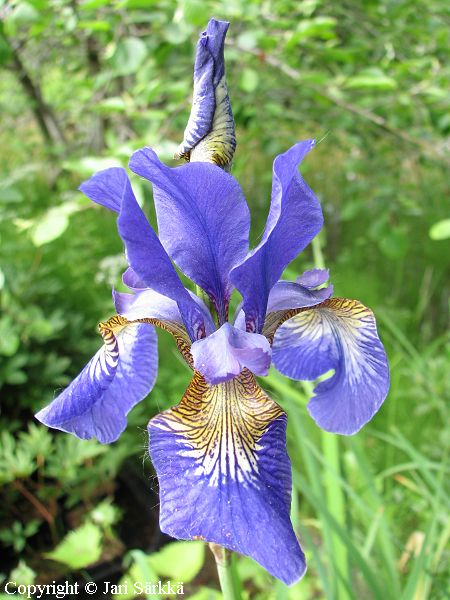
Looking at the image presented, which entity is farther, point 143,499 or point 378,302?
point 378,302

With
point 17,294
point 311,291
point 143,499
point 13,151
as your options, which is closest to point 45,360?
point 17,294

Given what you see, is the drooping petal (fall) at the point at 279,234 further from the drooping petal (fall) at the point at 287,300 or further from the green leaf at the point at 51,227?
the green leaf at the point at 51,227

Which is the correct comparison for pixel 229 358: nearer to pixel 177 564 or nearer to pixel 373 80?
pixel 177 564

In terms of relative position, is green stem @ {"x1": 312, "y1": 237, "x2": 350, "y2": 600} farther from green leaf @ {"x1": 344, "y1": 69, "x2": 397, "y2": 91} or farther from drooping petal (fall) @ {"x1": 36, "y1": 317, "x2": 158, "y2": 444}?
green leaf @ {"x1": 344, "y1": 69, "x2": 397, "y2": 91}

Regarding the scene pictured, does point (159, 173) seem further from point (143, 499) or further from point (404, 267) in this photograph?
point (404, 267)

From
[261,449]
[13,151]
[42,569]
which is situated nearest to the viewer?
[261,449]

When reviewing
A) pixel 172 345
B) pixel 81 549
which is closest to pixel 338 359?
pixel 81 549
